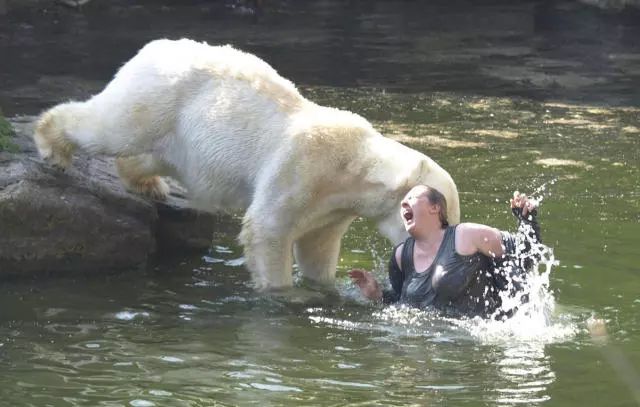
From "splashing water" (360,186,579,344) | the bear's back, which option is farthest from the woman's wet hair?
the bear's back

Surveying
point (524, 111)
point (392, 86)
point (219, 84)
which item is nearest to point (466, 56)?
point (392, 86)

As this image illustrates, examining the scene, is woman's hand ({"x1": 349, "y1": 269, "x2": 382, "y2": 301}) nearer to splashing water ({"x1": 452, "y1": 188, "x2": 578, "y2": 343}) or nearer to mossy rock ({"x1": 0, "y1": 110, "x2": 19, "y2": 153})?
splashing water ({"x1": 452, "y1": 188, "x2": 578, "y2": 343})

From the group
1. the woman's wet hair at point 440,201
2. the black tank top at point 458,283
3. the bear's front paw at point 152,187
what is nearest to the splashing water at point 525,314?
the black tank top at point 458,283

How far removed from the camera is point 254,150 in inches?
284

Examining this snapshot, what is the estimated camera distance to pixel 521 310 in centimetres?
657

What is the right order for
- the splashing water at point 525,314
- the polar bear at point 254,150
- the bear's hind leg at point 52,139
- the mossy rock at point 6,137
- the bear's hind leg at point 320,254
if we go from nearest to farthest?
the splashing water at point 525,314 → the polar bear at point 254,150 → the bear's hind leg at point 320,254 → the bear's hind leg at point 52,139 → the mossy rock at point 6,137

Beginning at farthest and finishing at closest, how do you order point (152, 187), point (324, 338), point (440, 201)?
point (152, 187), point (440, 201), point (324, 338)

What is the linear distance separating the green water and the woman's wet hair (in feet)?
1.85

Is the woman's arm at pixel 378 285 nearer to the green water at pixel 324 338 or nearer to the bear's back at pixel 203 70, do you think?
the green water at pixel 324 338

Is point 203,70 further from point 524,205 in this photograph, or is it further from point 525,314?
point 525,314

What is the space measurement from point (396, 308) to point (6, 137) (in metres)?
3.09

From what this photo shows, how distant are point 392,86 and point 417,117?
89.3 inches

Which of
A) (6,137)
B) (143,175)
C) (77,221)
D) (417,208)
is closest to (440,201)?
(417,208)

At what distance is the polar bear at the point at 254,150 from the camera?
6941mm
